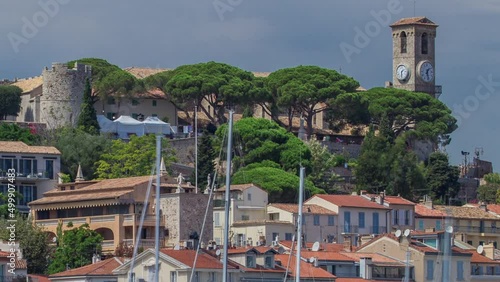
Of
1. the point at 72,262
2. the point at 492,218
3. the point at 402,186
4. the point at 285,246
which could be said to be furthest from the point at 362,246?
the point at 402,186

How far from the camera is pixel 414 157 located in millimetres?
96188

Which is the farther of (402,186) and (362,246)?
(402,186)

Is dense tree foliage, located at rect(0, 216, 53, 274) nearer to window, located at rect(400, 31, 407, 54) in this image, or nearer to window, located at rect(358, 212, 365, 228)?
window, located at rect(358, 212, 365, 228)

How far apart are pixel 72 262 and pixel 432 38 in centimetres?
6292

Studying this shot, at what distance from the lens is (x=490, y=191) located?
104 meters

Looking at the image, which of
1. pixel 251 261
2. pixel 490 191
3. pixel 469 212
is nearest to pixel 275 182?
pixel 469 212

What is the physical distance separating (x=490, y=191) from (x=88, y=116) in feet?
77.4

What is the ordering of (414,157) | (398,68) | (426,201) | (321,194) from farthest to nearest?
(398,68)
(414,157)
(426,201)
(321,194)

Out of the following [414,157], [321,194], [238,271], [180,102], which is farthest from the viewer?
[180,102]

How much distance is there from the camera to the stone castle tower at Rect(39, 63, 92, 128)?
98.0 meters

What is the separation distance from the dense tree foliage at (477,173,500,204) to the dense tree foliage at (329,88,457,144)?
4.16 m

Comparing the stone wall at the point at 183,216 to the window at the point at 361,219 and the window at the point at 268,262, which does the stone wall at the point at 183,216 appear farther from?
the window at the point at 268,262

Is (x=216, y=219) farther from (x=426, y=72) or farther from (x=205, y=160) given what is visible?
(x=426, y=72)

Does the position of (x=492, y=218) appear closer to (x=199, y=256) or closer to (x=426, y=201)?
(x=426, y=201)
